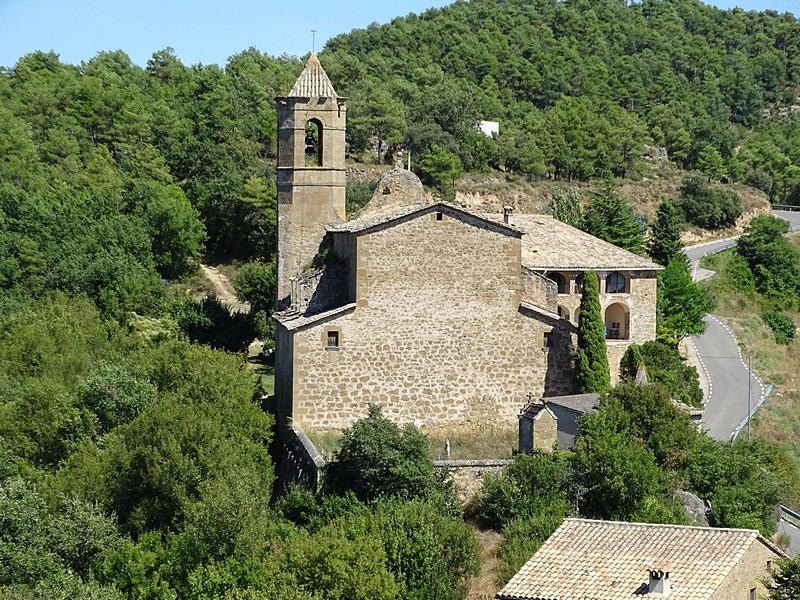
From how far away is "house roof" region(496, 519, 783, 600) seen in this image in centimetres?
2256

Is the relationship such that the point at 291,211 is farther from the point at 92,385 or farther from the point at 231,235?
the point at 231,235

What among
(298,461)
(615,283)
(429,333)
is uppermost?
(615,283)

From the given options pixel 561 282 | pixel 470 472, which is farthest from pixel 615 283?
pixel 470 472

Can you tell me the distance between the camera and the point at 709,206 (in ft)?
268

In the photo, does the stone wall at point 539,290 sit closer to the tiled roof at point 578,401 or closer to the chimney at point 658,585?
the tiled roof at point 578,401

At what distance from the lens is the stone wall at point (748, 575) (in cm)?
2235

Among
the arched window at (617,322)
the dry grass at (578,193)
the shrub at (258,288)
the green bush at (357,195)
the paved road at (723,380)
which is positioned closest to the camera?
the arched window at (617,322)

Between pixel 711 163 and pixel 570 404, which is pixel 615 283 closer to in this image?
pixel 570 404

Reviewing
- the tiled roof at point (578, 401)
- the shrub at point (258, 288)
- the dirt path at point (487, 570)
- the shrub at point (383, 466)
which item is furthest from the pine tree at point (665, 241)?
the dirt path at point (487, 570)

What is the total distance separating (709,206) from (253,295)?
3754cm

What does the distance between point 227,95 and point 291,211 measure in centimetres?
4992

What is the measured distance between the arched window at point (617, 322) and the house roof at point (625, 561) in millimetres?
17848

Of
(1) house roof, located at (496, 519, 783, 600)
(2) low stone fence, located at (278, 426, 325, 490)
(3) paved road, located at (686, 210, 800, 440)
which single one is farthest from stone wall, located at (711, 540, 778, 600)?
(3) paved road, located at (686, 210, 800, 440)

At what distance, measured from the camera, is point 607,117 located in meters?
107
